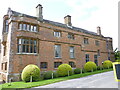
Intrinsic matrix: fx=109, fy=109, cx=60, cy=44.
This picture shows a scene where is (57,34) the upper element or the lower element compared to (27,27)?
lower

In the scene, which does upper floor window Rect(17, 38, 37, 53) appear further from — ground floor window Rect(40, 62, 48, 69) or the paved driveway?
the paved driveway

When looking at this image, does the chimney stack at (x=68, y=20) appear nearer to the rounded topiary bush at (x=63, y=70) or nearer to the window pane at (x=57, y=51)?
the window pane at (x=57, y=51)

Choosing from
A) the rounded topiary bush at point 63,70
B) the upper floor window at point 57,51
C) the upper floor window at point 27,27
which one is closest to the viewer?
the upper floor window at point 27,27

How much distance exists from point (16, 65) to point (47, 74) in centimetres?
518

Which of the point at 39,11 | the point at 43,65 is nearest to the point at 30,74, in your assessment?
the point at 43,65

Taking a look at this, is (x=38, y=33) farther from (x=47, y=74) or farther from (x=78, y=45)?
(x=78, y=45)

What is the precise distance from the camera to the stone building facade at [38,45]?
57.8ft

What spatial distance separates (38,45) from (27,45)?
2081 millimetres

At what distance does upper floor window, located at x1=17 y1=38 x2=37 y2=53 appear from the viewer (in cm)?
1809

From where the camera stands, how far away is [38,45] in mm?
19969

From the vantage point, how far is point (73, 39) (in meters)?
A: 26.4

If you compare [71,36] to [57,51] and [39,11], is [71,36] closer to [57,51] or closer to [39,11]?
[57,51]

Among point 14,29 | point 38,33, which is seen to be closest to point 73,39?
point 38,33

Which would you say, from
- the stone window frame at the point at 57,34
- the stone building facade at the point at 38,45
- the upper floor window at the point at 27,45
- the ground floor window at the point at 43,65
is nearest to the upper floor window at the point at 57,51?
the stone building facade at the point at 38,45
